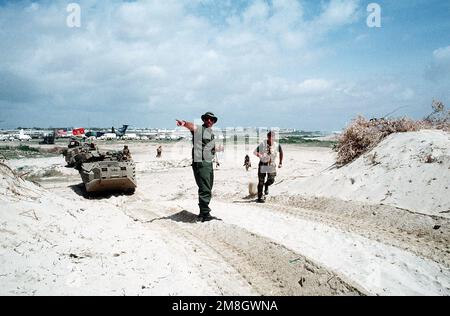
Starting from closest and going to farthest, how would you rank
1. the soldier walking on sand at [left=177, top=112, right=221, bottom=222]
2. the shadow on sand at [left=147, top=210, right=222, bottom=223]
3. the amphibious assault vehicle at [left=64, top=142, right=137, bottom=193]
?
the soldier walking on sand at [left=177, top=112, right=221, bottom=222] < the shadow on sand at [left=147, top=210, right=222, bottom=223] < the amphibious assault vehicle at [left=64, top=142, right=137, bottom=193]

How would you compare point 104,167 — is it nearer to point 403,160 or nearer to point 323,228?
point 323,228

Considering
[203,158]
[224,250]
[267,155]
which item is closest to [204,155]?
[203,158]

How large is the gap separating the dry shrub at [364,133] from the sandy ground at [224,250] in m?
3.96

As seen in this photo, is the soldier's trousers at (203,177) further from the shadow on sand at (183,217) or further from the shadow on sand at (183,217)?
the shadow on sand at (183,217)

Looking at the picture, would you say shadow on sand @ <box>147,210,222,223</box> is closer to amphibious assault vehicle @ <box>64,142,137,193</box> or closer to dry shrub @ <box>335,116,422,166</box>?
amphibious assault vehicle @ <box>64,142,137,193</box>

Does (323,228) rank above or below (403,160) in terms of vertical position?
below

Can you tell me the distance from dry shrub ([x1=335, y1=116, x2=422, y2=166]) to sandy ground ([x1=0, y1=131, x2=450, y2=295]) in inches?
156

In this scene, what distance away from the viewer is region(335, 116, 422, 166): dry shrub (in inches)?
474

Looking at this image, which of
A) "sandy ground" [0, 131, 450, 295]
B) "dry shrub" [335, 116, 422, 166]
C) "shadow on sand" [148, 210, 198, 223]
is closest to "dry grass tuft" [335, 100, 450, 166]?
"dry shrub" [335, 116, 422, 166]

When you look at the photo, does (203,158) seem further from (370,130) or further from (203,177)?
(370,130)
